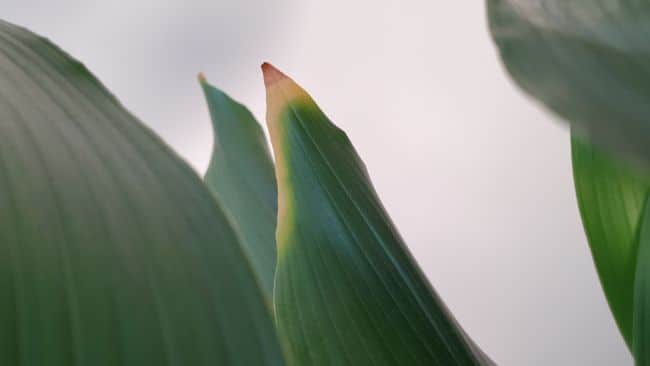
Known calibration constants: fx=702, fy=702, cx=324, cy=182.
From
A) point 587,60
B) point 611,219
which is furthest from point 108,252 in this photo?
point 611,219

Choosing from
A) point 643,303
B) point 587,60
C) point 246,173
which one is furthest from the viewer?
point 246,173

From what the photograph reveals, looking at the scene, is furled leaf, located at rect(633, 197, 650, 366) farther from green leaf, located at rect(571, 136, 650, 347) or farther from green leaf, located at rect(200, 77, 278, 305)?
green leaf, located at rect(200, 77, 278, 305)

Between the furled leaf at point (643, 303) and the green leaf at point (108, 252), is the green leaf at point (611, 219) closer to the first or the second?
the furled leaf at point (643, 303)

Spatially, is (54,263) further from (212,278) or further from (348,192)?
(348,192)

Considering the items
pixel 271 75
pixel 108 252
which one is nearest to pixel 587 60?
pixel 108 252

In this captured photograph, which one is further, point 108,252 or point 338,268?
point 338,268

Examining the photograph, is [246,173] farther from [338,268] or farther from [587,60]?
[587,60]

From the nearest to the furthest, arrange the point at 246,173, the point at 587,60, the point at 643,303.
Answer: the point at 587,60 < the point at 643,303 < the point at 246,173
